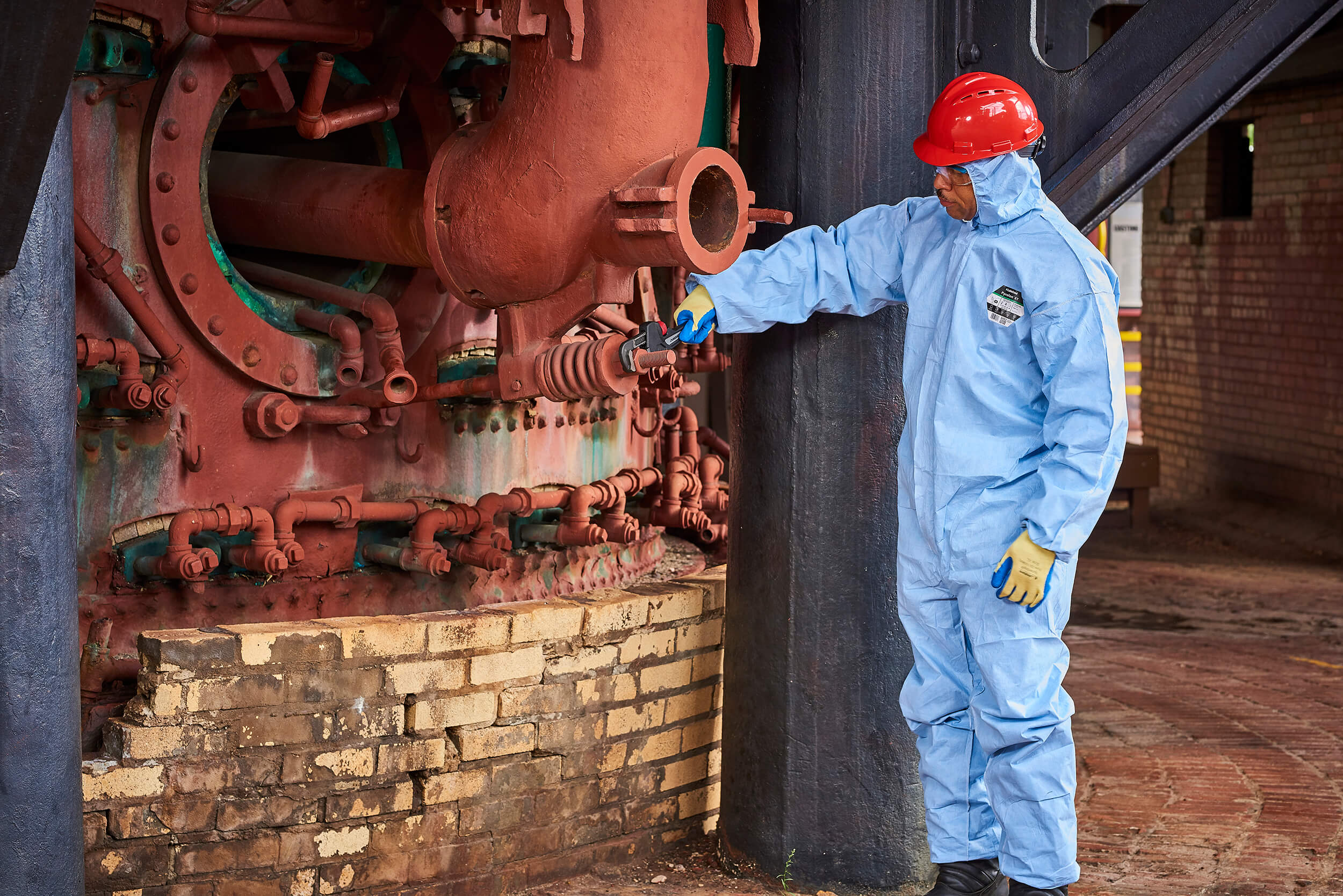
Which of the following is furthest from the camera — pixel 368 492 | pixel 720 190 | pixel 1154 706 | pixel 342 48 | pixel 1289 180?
pixel 1289 180

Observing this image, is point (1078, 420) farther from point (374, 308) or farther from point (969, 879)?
point (374, 308)

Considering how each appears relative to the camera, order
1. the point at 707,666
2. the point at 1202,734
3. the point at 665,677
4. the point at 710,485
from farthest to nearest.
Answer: the point at 1202,734 < the point at 710,485 < the point at 707,666 < the point at 665,677

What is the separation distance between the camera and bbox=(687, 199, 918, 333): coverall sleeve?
3.15 metres

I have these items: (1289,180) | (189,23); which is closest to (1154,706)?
(189,23)

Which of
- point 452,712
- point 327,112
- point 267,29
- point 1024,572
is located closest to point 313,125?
point 327,112

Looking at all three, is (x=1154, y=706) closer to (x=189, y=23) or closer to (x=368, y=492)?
(x=368, y=492)

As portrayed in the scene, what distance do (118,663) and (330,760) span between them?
58 cm

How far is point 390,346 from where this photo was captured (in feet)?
11.5

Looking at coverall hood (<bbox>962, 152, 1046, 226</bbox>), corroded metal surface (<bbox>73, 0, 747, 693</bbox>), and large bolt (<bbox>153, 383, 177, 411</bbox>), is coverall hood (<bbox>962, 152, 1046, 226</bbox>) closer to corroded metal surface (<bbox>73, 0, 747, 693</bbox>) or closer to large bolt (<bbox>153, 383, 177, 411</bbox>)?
corroded metal surface (<bbox>73, 0, 747, 693</bbox>)

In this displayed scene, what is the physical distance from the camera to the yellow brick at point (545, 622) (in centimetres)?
345

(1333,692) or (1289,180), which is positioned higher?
(1289,180)

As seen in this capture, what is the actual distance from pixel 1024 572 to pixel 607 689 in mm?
1279

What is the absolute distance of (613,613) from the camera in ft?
11.9

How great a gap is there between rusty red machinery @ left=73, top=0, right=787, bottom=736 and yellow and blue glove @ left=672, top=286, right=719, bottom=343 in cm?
15
